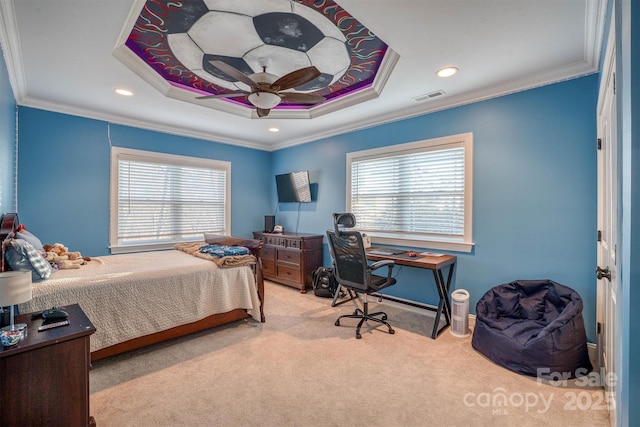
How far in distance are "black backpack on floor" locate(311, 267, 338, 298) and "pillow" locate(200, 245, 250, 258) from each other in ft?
4.38

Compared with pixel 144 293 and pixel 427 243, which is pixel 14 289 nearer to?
pixel 144 293

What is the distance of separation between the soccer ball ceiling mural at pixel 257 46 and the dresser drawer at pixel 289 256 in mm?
2238

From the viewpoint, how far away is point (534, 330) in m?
2.31

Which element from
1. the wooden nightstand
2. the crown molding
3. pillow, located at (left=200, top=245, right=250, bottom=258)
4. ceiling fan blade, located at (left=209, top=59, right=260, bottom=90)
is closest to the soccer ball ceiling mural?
ceiling fan blade, located at (left=209, top=59, right=260, bottom=90)

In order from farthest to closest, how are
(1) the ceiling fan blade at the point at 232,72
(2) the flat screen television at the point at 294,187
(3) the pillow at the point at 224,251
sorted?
(2) the flat screen television at the point at 294,187 → (3) the pillow at the point at 224,251 → (1) the ceiling fan blade at the point at 232,72

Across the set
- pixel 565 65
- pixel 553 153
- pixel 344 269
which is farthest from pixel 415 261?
pixel 565 65

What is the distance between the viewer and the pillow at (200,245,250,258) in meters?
3.08

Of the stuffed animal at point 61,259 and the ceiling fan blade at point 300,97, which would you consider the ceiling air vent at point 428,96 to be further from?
the stuffed animal at point 61,259

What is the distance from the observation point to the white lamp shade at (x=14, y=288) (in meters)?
1.36

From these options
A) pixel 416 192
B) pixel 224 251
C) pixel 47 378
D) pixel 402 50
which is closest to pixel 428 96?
pixel 402 50

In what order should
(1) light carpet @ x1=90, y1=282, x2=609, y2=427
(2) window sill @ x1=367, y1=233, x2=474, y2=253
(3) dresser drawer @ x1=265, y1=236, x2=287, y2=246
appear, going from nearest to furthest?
1. (1) light carpet @ x1=90, y1=282, x2=609, y2=427
2. (2) window sill @ x1=367, y1=233, x2=474, y2=253
3. (3) dresser drawer @ x1=265, y1=236, x2=287, y2=246

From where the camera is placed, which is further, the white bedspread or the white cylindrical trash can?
the white cylindrical trash can

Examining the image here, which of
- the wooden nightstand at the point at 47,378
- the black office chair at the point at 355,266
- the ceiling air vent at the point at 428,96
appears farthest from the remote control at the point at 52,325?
the ceiling air vent at the point at 428,96

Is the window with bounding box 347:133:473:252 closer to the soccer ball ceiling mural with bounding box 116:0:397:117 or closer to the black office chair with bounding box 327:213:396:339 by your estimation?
the black office chair with bounding box 327:213:396:339
